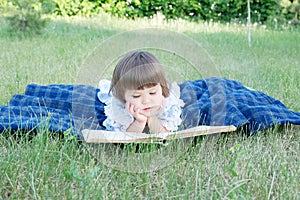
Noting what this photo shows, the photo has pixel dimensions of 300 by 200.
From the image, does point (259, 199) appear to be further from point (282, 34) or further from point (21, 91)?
point (282, 34)

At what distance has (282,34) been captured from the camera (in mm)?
6105

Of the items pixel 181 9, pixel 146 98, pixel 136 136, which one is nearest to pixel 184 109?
pixel 146 98

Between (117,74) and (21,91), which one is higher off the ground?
(117,74)

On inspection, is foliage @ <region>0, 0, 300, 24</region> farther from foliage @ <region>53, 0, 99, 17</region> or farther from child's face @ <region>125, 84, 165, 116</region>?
child's face @ <region>125, 84, 165, 116</region>

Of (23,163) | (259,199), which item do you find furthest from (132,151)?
(259,199)

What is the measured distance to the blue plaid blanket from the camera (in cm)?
209

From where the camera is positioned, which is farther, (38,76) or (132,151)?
(38,76)

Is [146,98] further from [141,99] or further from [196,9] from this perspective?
[196,9]

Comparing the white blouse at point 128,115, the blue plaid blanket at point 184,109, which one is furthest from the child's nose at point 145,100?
the blue plaid blanket at point 184,109

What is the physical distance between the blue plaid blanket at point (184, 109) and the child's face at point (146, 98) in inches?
7.7

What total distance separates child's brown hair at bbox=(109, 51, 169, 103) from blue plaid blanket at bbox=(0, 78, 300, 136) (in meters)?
0.20

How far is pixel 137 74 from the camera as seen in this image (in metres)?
2.09

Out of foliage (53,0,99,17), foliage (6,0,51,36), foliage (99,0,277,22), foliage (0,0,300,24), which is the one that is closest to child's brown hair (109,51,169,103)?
foliage (6,0,51,36)

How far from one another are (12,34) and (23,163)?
4013 millimetres
